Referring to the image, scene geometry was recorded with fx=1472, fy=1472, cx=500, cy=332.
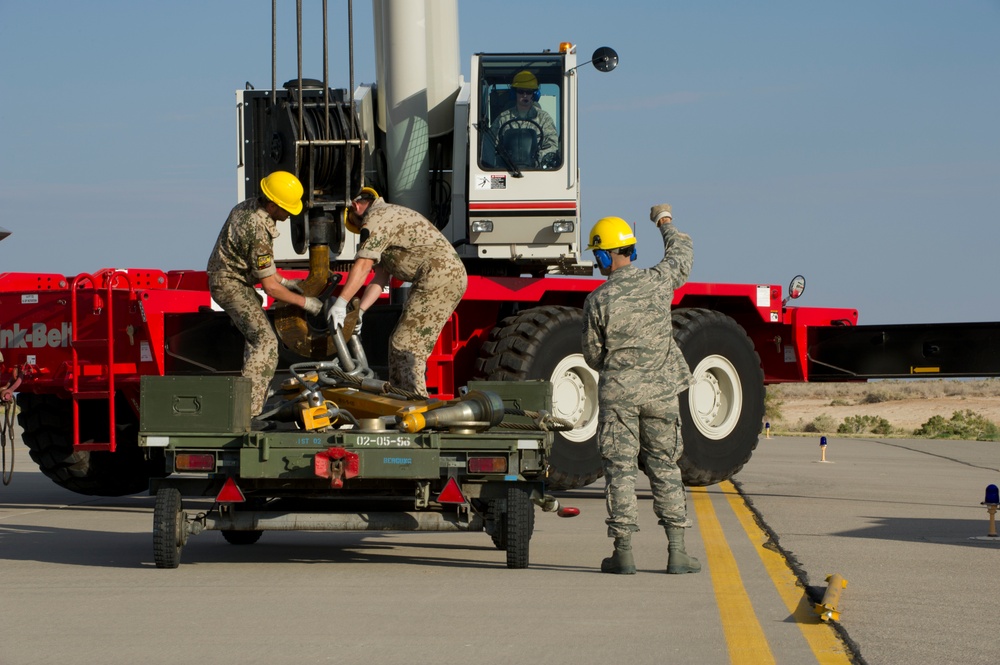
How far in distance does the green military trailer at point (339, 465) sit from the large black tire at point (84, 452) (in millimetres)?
4222

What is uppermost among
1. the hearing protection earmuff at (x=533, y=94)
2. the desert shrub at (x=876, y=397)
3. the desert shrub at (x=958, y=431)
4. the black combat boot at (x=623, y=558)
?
the hearing protection earmuff at (x=533, y=94)

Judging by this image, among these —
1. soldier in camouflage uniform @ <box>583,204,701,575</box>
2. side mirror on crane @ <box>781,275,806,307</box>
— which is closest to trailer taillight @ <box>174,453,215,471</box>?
soldier in camouflage uniform @ <box>583,204,701,575</box>

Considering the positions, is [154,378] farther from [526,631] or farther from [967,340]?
[967,340]

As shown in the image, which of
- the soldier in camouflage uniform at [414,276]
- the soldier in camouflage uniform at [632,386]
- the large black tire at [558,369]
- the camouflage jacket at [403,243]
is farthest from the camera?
the large black tire at [558,369]

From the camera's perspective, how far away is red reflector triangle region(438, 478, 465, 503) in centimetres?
863

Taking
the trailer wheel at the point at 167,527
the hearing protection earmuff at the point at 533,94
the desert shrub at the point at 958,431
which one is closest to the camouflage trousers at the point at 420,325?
the trailer wheel at the point at 167,527

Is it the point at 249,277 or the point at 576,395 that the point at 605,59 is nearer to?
the point at 576,395

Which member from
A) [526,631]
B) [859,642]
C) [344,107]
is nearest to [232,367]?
[344,107]

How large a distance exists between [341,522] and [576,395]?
4.63 m

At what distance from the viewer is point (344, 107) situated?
13086 mm

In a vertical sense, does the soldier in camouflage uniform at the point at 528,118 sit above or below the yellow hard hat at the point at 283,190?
above

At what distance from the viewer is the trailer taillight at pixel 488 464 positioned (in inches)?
346

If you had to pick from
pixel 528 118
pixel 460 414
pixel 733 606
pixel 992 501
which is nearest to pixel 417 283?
pixel 460 414

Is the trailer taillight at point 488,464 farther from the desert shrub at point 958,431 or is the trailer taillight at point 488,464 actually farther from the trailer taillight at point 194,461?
the desert shrub at point 958,431
